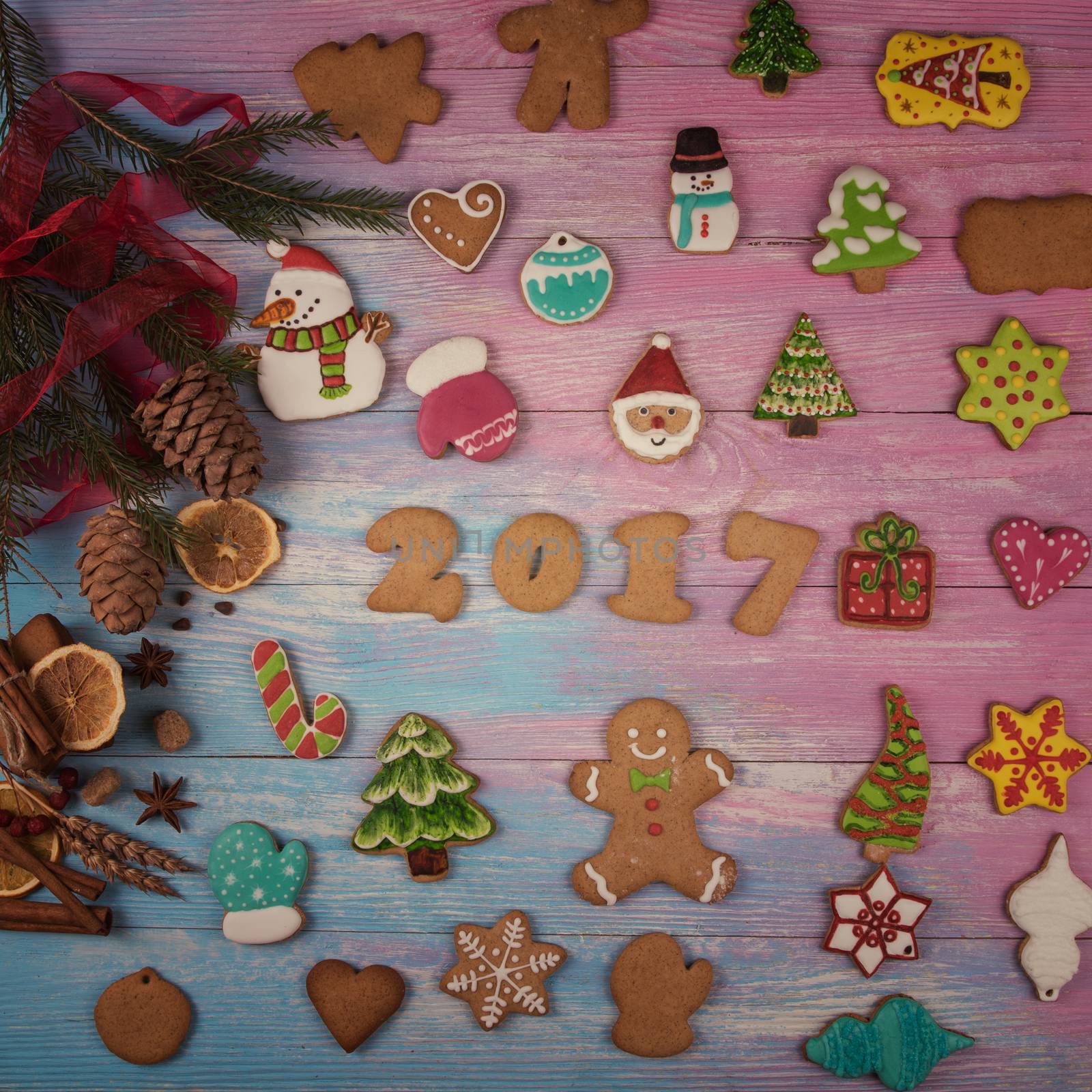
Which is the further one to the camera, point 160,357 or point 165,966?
point 165,966

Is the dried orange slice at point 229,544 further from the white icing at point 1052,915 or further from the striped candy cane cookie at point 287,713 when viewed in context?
the white icing at point 1052,915

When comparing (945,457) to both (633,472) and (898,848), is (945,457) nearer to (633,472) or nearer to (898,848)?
(633,472)

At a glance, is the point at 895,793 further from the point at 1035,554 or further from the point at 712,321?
the point at 712,321

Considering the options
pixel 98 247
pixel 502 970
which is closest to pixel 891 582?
pixel 502 970

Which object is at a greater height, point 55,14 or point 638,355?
point 55,14

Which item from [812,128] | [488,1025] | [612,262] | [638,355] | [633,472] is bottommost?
[488,1025]

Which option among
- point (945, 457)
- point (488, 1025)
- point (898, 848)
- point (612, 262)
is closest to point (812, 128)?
point (612, 262)

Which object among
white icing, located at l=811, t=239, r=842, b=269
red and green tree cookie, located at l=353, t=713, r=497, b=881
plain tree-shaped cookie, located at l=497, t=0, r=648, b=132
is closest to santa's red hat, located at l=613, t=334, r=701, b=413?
white icing, located at l=811, t=239, r=842, b=269
